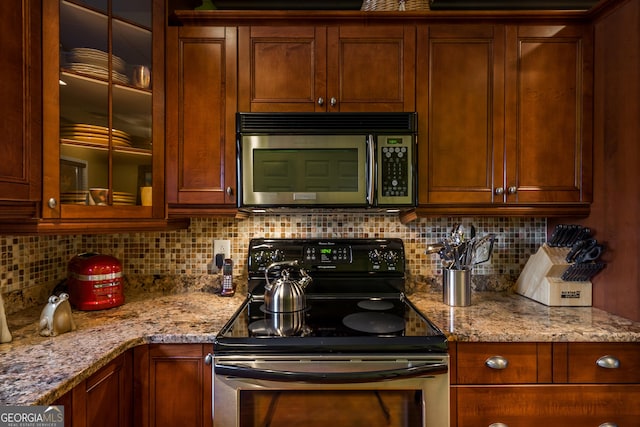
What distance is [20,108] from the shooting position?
1.22 m

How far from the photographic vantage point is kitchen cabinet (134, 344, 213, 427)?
1.31 meters

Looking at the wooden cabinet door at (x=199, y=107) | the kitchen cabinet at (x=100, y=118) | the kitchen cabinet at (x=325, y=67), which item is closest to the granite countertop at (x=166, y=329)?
the kitchen cabinet at (x=100, y=118)

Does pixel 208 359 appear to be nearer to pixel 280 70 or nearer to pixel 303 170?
pixel 303 170

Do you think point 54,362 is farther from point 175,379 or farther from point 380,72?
point 380,72

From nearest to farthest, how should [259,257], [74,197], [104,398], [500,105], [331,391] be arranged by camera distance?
1. [104,398]
2. [331,391]
3. [74,197]
4. [500,105]
5. [259,257]

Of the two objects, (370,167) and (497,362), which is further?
(370,167)

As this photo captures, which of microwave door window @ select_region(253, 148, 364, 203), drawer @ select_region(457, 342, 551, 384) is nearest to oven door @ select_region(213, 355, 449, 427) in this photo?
drawer @ select_region(457, 342, 551, 384)

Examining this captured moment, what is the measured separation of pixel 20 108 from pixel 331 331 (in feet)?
4.42

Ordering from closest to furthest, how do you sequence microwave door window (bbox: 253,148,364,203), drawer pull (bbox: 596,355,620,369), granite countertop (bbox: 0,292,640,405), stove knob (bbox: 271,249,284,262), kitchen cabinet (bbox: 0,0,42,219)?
granite countertop (bbox: 0,292,640,405) → kitchen cabinet (bbox: 0,0,42,219) → drawer pull (bbox: 596,355,620,369) → microwave door window (bbox: 253,148,364,203) → stove knob (bbox: 271,249,284,262)

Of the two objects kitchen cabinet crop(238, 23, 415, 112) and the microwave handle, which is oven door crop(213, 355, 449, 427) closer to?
the microwave handle

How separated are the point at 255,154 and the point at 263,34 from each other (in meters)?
0.56

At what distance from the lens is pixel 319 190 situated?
5.21ft

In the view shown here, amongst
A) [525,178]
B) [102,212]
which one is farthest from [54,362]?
[525,178]

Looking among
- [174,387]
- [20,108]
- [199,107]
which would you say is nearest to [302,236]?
[199,107]
